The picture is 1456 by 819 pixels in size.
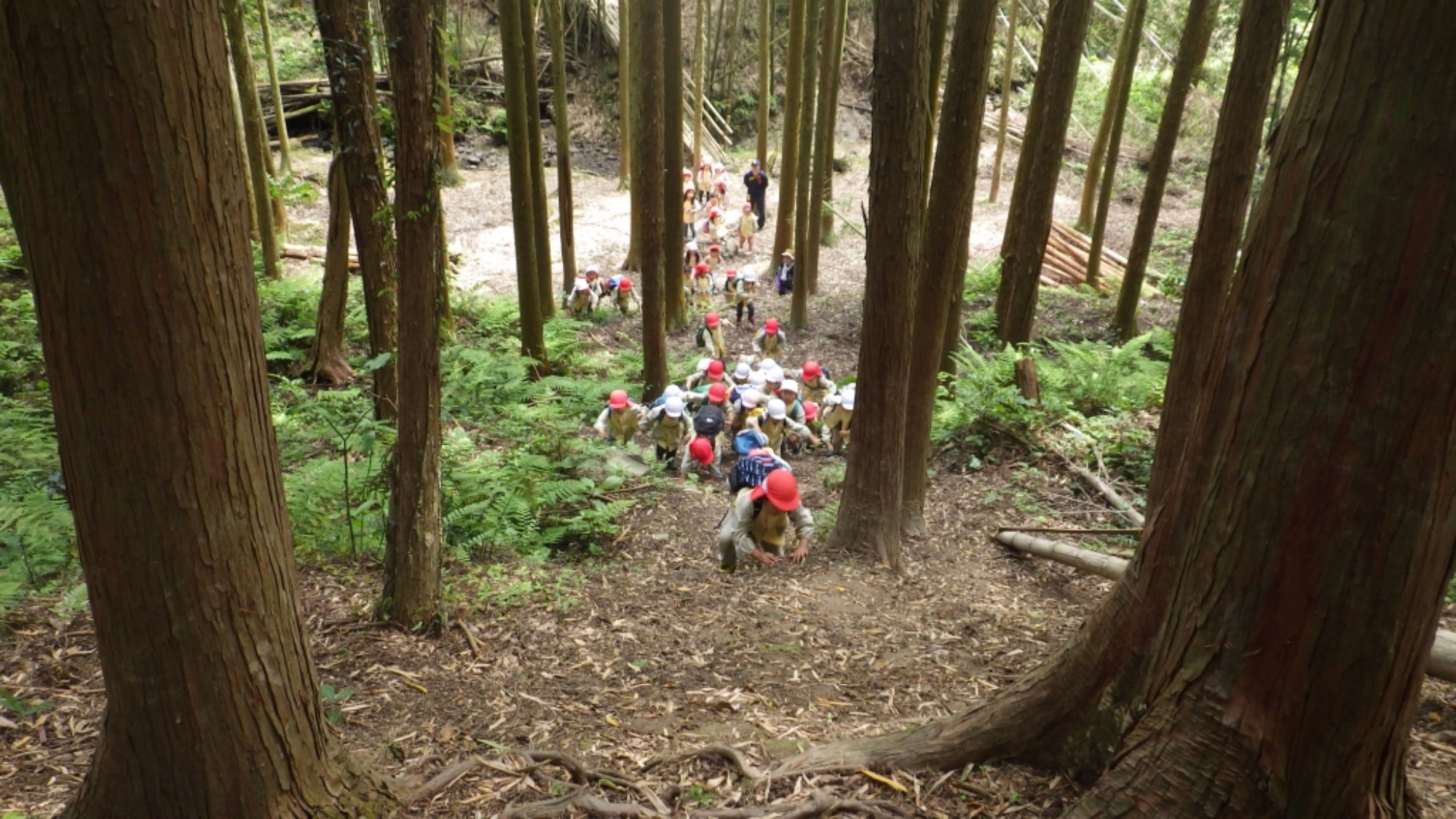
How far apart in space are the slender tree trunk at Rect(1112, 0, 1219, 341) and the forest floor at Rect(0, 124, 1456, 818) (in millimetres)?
6095

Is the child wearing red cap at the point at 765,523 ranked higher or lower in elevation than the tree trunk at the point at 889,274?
lower

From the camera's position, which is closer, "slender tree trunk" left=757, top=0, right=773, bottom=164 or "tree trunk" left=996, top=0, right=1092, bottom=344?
"tree trunk" left=996, top=0, right=1092, bottom=344

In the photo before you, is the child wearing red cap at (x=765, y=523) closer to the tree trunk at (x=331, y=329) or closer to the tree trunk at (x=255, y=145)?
the tree trunk at (x=331, y=329)

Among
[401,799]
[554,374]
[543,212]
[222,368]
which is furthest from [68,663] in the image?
[543,212]

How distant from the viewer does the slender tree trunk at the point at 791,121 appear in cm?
1398

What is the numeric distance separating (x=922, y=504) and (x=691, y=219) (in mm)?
15551

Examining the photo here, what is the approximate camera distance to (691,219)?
21406mm

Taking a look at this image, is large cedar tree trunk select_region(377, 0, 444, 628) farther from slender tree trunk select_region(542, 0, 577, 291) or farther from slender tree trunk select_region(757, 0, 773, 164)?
slender tree trunk select_region(757, 0, 773, 164)

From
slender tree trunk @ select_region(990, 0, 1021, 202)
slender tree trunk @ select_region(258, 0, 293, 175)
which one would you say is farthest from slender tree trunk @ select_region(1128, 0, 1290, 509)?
slender tree trunk @ select_region(990, 0, 1021, 202)

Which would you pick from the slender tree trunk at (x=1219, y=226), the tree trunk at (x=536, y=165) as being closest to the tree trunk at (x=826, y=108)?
the tree trunk at (x=536, y=165)

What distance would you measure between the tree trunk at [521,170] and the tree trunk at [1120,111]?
9.58 m

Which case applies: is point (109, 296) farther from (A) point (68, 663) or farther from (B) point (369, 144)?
(B) point (369, 144)

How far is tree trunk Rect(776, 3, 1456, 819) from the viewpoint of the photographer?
1.75 meters

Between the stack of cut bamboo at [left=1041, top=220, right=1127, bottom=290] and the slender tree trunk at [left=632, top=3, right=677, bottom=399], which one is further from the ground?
the slender tree trunk at [left=632, top=3, right=677, bottom=399]
